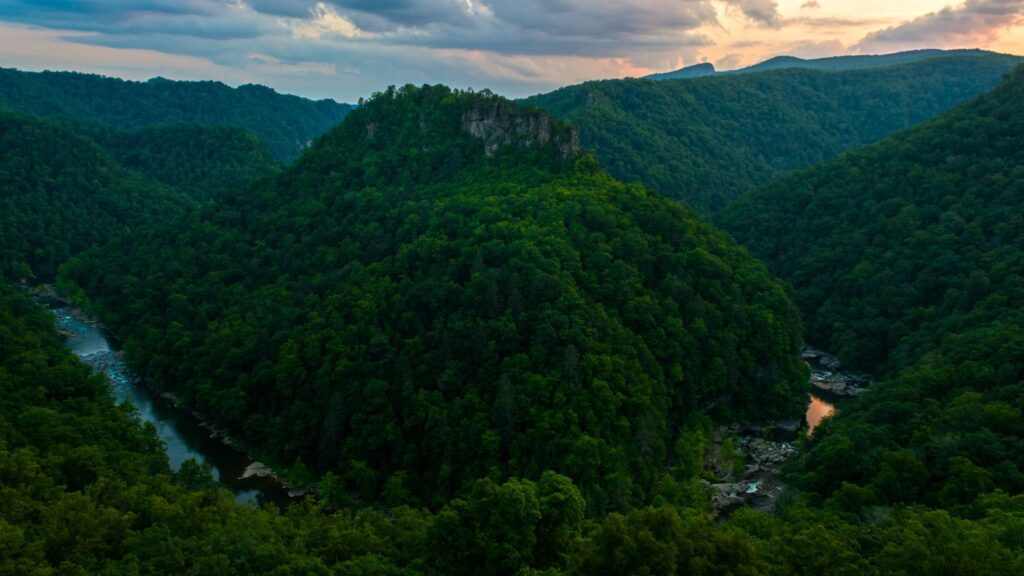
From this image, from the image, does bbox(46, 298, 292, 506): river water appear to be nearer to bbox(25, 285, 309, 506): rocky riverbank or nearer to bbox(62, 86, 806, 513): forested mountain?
bbox(25, 285, 309, 506): rocky riverbank

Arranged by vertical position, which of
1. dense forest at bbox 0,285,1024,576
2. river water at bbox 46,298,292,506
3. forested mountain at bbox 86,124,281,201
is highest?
forested mountain at bbox 86,124,281,201

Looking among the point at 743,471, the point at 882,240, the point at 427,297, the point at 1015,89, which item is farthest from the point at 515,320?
the point at 1015,89

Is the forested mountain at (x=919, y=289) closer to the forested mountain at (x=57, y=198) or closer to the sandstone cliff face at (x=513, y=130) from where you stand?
the sandstone cliff face at (x=513, y=130)

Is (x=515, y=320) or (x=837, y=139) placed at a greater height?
(x=837, y=139)

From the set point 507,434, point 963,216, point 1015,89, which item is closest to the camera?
point 507,434

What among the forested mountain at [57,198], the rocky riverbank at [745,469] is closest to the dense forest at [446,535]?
the rocky riverbank at [745,469]

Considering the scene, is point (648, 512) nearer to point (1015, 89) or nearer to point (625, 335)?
point (625, 335)

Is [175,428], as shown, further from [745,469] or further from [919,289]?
[919,289]

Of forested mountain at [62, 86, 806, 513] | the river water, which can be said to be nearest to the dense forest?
forested mountain at [62, 86, 806, 513]

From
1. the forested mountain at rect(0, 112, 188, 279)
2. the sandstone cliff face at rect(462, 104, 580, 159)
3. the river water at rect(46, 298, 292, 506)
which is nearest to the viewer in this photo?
the river water at rect(46, 298, 292, 506)
